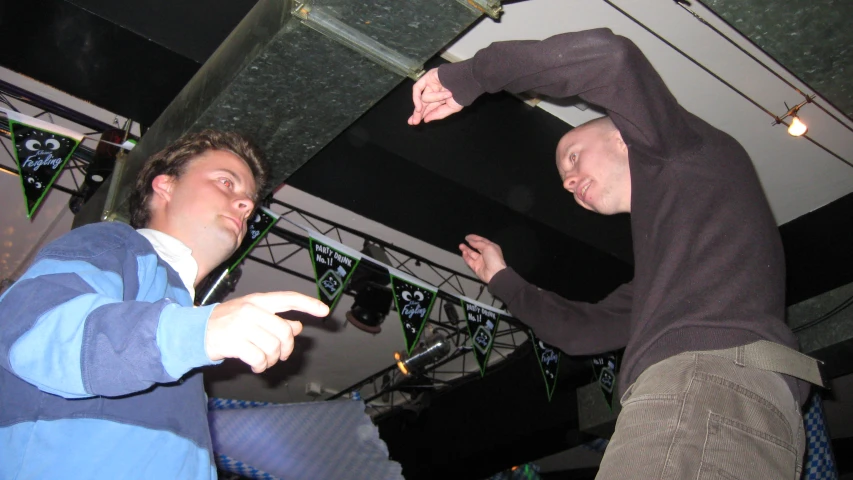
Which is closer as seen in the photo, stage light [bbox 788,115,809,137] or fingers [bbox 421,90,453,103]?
fingers [bbox 421,90,453,103]

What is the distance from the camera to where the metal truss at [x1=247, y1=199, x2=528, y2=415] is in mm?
6990

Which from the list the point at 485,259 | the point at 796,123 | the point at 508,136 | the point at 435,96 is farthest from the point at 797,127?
the point at 435,96

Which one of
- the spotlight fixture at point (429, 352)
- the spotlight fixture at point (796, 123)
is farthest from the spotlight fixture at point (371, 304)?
the spotlight fixture at point (796, 123)

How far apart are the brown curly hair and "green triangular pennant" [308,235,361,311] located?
112 inches

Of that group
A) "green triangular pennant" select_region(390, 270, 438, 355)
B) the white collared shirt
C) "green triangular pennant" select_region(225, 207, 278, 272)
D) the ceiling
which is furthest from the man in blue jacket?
"green triangular pennant" select_region(390, 270, 438, 355)

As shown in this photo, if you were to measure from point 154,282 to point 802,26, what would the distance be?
→ 330 cm

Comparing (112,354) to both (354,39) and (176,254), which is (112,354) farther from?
(354,39)

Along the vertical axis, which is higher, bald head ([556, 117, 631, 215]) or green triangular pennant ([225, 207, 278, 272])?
green triangular pennant ([225, 207, 278, 272])

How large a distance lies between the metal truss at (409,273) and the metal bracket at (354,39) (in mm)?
2551

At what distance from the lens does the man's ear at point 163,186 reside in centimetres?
238

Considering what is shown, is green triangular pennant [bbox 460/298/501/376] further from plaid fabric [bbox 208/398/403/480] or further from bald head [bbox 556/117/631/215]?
bald head [bbox 556/117/631/215]

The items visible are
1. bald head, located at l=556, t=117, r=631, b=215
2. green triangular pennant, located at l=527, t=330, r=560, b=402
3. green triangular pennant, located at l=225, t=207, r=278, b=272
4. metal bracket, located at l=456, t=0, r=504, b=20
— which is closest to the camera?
bald head, located at l=556, t=117, r=631, b=215

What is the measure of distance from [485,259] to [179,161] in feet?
5.71

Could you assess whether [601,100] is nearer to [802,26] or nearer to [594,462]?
[802,26]
